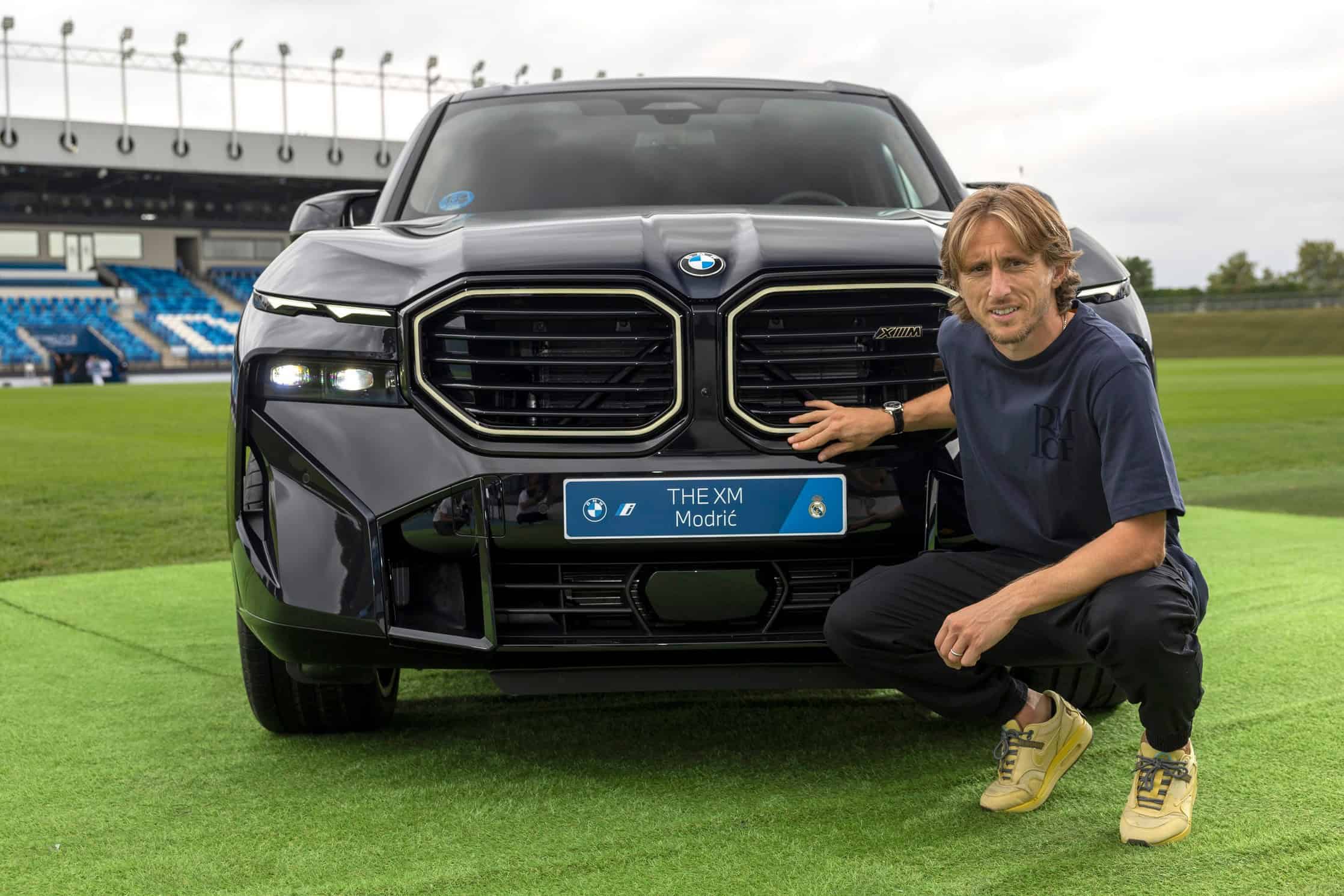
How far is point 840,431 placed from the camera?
2791 mm

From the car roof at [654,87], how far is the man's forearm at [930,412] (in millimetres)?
1929

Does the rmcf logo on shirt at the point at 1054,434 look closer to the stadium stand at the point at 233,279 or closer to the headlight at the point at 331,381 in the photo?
the headlight at the point at 331,381

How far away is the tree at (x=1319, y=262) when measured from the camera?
4272 inches

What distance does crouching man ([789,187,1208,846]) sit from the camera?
2580mm

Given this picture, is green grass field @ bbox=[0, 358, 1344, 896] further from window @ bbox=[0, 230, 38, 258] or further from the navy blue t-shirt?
window @ bbox=[0, 230, 38, 258]

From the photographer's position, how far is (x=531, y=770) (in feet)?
10.4

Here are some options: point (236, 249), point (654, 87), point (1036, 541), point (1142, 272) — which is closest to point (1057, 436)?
point (1036, 541)

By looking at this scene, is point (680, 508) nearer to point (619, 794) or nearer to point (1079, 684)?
point (619, 794)

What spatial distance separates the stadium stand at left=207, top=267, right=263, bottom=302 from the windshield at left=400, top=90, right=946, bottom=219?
181 ft

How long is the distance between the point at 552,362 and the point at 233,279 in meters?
61.1

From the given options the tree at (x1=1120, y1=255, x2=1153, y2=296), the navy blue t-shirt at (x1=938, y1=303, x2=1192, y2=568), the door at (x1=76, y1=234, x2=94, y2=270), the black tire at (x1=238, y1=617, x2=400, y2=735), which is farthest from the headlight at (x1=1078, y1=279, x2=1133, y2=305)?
the tree at (x1=1120, y1=255, x2=1153, y2=296)

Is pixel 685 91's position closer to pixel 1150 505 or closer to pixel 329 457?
pixel 329 457

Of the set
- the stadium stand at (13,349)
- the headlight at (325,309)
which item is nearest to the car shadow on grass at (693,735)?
the headlight at (325,309)

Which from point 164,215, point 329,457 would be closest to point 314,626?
point 329,457
